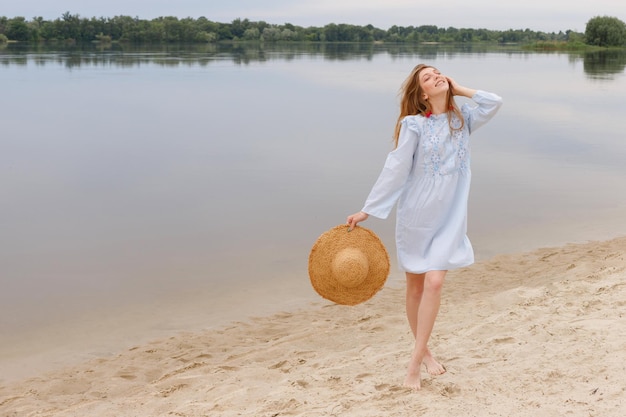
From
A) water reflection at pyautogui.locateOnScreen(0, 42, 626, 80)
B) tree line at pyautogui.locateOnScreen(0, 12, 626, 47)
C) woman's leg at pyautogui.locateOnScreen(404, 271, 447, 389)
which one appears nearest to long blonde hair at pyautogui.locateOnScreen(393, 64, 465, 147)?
woman's leg at pyautogui.locateOnScreen(404, 271, 447, 389)

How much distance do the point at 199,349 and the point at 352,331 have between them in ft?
4.06

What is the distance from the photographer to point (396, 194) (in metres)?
4.29

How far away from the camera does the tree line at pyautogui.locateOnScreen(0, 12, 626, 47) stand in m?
85.9

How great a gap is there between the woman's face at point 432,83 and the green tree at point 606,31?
8707 cm

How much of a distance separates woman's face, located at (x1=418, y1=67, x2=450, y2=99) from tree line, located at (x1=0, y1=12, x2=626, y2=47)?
87072 mm

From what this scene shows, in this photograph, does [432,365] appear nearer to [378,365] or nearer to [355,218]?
[378,365]

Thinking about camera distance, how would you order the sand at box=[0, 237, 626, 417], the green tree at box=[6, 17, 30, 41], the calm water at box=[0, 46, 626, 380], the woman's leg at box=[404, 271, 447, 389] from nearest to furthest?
the sand at box=[0, 237, 626, 417], the woman's leg at box=[404, 271, 447, 389], the calm water at box=[0, 46, 626, 380], the green tree at box=[6, 17, 30, 41]

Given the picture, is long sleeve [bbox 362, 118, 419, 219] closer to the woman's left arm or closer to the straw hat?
the straw hat

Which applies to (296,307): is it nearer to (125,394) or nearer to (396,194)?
(125,394)

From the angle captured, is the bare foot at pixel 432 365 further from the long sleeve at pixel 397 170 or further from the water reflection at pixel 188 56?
the water reflection at pixel 188 56

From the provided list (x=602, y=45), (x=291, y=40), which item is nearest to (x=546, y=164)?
(x=602, y=45)

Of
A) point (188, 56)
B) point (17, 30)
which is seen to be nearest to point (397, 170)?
point (188, 56)

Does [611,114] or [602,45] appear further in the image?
[602,45]

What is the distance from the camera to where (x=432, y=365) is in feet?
14.5
